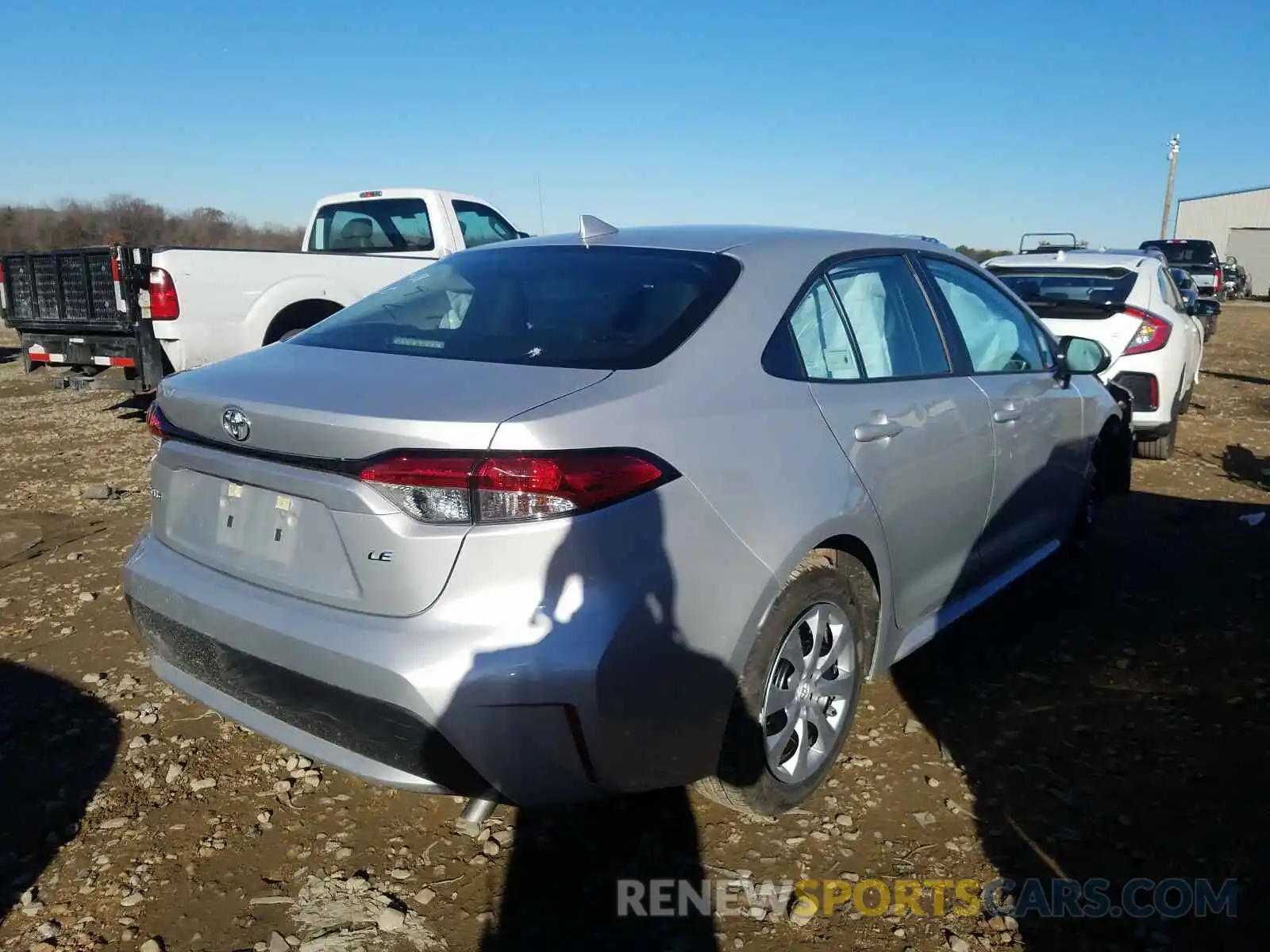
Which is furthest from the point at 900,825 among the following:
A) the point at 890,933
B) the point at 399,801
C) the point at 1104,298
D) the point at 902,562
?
the point at 1104,298

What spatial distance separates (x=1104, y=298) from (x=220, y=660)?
6.57 m

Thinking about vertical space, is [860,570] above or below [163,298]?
below

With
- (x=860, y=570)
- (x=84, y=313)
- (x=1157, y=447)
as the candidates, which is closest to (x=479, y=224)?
(x=84, y=313)

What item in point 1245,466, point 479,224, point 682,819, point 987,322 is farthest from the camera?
point 479,224

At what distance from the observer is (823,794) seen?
9.46ft

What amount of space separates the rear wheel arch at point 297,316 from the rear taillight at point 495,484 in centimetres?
562

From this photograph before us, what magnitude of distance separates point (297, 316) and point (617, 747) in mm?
6287

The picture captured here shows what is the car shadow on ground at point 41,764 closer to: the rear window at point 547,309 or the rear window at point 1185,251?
the rear window at point 547,309

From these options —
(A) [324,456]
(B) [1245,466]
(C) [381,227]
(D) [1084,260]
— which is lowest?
(B) [1245,466]

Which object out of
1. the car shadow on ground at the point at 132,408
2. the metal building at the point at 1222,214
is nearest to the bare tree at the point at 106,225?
the car shadow on ground at the point at 132,408

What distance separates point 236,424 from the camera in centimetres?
229

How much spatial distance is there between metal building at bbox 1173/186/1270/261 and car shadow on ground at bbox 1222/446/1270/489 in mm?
43610

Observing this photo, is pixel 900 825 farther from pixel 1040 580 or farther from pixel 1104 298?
pixel 1104 298

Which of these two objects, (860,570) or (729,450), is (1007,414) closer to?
(860,570)
